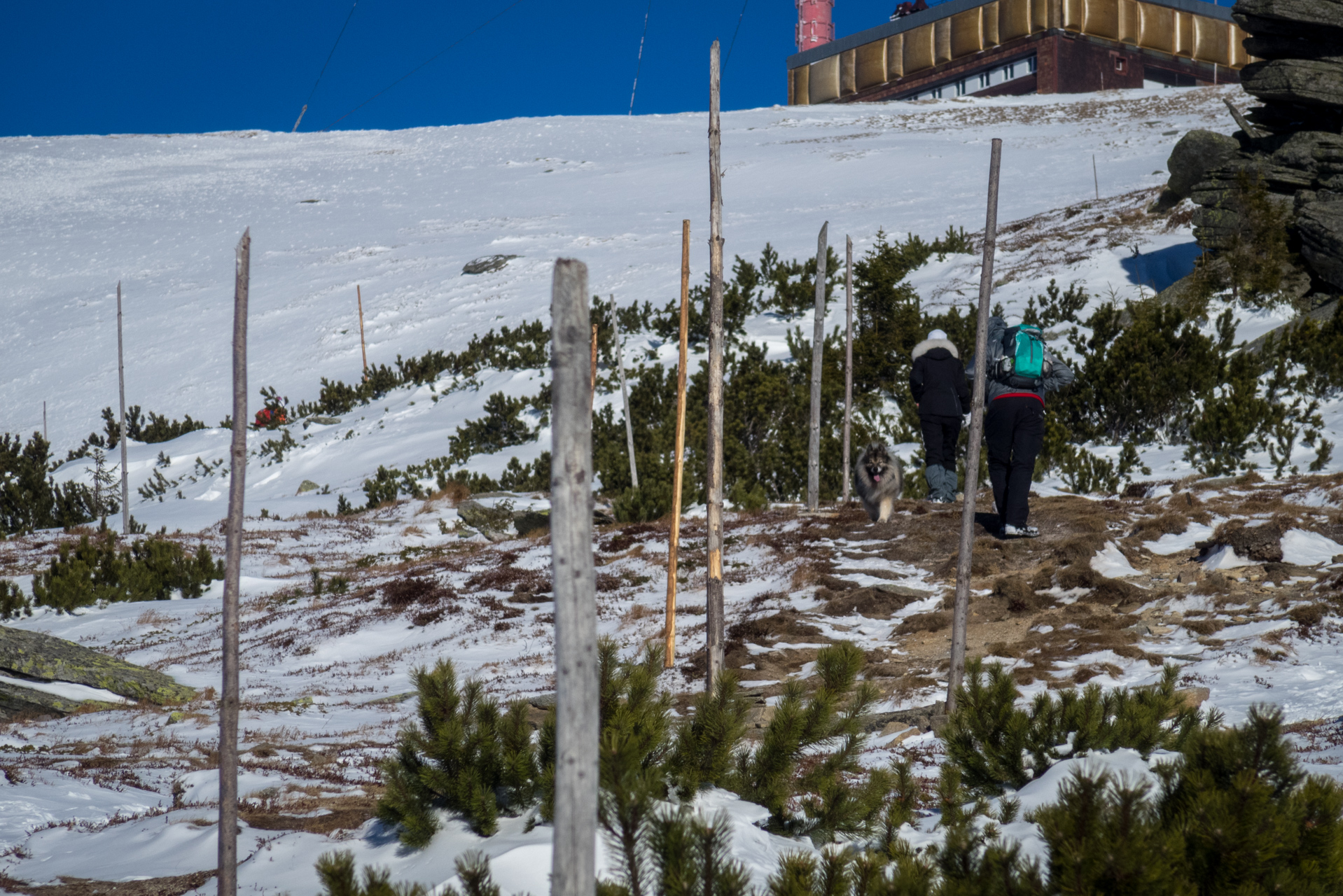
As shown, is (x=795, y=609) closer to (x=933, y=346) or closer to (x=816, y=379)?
(x=933, y=346)

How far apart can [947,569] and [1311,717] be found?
4.02 m

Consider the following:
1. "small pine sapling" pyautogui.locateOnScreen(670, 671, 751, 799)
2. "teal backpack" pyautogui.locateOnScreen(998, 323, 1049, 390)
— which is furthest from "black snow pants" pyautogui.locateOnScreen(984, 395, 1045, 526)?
"small pine sapling" pyautogui.locateOnScreen(670, 671, 751, 799)

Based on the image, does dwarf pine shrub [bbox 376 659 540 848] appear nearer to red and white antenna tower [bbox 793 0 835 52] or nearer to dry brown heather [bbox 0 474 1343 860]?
dry brown heather [bbox 0 474 1343 860]

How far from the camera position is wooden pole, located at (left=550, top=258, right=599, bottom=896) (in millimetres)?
1719

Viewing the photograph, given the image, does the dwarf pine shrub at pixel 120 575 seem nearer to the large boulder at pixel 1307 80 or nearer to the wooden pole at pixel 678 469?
the wooden pole at pixel 678 469

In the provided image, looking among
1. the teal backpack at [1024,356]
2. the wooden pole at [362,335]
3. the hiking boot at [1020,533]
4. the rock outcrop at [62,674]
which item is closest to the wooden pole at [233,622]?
the rock outcrop at [62,674]

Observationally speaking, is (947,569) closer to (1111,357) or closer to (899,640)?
(899,640)

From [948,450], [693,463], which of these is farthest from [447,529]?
[948,450]

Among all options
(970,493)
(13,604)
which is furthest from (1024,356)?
(13,604)

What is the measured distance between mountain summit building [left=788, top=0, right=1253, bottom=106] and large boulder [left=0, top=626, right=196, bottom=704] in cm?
5833

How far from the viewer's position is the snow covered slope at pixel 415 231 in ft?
76.8

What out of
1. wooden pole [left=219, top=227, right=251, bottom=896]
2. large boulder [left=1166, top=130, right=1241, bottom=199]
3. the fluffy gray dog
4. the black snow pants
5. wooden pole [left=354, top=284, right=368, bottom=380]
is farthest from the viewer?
wooden pole [left=354, top=284, right=368, bottom=380]

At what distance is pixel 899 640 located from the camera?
6.94 m

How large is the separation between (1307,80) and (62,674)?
17.7m
